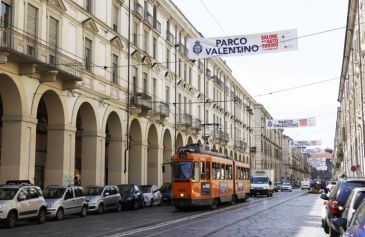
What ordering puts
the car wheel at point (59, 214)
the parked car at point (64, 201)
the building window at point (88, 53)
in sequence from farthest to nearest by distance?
the building window at point (88, 53)
the car wheel at point (59, 214)
the parked car at point (64, 201)

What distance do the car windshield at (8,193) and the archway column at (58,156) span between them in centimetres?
764

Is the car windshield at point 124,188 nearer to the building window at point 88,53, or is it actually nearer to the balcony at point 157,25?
the building window at point 88,53

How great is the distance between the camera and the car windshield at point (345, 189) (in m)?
12.7

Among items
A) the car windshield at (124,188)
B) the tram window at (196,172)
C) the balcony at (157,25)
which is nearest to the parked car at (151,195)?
the car windshield at (124,188)

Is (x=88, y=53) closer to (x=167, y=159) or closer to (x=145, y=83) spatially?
(x=145, y=83)

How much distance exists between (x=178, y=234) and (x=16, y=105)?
12097mm

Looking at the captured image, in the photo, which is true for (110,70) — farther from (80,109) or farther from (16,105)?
(16,105)

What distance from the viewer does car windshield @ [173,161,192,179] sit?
26156 mm

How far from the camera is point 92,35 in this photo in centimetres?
3098

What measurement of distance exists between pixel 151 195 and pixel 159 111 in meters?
9.78

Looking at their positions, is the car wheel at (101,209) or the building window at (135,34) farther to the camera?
the building window at (135,34)

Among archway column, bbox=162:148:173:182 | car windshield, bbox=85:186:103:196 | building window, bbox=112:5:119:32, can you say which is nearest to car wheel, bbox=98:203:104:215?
car windshield, bbox=85:186:103:196

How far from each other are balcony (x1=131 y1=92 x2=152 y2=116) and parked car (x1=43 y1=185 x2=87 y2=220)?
1264cm

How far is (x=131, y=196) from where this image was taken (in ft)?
97.0
